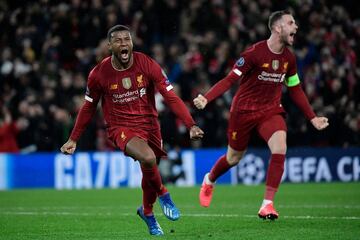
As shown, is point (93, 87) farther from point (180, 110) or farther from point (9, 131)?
point (9, 131)

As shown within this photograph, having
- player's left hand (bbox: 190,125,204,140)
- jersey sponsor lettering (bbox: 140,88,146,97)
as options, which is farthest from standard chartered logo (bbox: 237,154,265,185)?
player's left hand (bbox: 190,125,204,140)

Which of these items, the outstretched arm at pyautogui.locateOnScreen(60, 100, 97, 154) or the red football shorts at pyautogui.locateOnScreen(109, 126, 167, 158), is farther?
the outstretched arm at pyautogui.locateOnScreen(60, 100, 97, 154)

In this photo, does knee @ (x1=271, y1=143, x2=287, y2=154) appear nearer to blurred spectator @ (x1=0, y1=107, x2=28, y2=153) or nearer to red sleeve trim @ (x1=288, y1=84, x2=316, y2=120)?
red sleeve trim @ (x1=288, y1=84, x2=316, y2=120)

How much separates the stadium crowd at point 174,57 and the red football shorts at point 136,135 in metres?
9.76

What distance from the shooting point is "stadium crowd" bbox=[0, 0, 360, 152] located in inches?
800

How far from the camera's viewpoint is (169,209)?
9.47 metres

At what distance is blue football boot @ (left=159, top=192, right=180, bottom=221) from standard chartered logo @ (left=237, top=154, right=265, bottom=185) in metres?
10.7

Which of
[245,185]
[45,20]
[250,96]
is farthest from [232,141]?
[45,20]

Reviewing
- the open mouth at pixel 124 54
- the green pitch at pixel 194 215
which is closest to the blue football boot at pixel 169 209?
the green pitch at pixel 194 215

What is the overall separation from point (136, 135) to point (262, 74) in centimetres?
231

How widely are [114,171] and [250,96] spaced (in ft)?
32.6

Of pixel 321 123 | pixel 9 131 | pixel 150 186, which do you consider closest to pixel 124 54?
pixel 150 186

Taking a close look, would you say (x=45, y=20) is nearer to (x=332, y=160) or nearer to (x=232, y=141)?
(x=332, y=160)

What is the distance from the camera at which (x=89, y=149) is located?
2112 centimetres
